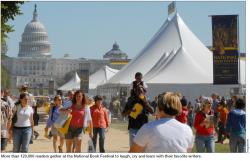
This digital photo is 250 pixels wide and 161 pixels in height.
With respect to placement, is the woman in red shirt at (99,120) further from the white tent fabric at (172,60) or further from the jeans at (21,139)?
the white tent fabric at (172,60)

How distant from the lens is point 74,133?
9922 mm

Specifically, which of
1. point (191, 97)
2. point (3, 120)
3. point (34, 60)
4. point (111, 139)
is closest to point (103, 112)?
point (3, 120)

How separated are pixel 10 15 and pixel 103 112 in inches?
133

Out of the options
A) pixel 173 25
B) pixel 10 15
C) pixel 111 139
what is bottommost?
pixel 111 139

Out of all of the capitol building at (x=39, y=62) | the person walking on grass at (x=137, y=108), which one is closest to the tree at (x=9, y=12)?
the person walking on grass at (x=137, y=108)

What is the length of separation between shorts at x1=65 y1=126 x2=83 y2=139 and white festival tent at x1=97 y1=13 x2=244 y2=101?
787 inches

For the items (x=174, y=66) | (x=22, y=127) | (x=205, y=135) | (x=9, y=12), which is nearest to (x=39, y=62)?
(x=174, y=66)

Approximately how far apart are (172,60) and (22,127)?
22.5 m

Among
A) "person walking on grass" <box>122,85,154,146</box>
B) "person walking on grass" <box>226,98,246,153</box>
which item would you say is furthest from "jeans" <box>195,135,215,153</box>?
"person walking on grass" <box>122,85,154,146</box>

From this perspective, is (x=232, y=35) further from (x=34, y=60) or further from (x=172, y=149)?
(x=34, y=60)

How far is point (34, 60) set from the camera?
15062 cm

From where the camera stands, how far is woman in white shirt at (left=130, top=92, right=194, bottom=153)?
4402 mm

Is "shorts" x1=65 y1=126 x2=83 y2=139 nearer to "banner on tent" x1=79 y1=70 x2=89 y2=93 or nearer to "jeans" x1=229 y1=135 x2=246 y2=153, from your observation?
"jeans" x1=229 y1=135 x2=246 y2=153

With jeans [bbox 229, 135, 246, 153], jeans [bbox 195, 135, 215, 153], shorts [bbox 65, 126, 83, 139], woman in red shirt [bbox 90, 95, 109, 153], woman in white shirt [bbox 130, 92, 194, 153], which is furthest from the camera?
woman in red shirt [bbox 90, 95, 109, 153]
